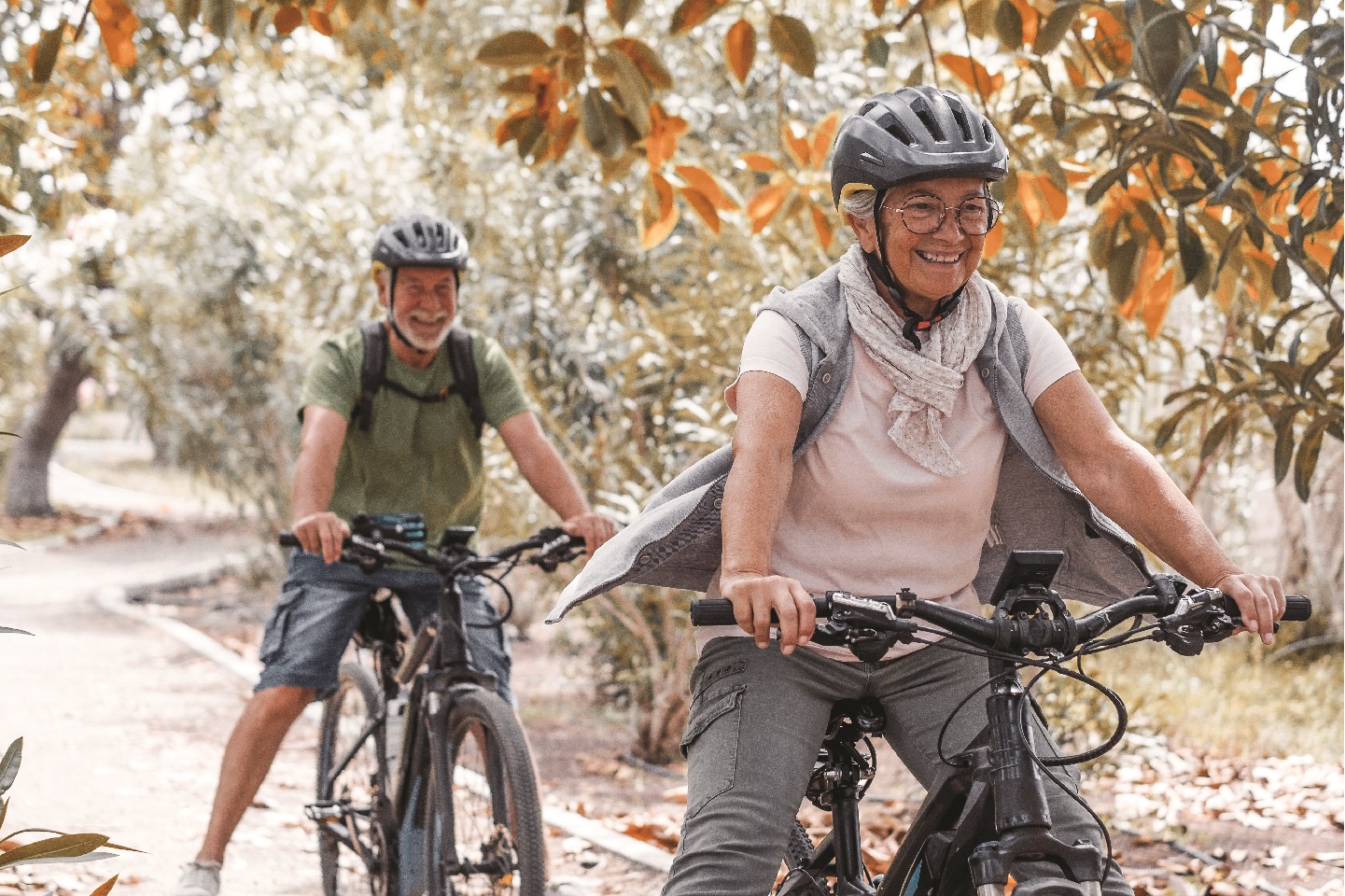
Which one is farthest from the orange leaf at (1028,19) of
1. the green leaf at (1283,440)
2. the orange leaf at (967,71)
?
the green leaf at (1283,440)

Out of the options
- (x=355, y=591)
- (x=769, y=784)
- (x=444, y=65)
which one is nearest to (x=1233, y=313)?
(x=355, y=591)

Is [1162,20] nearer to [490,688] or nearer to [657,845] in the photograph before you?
[490,688]

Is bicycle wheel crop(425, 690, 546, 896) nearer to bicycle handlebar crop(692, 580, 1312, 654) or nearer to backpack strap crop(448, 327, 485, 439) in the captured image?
backpack strap crop(448, 327, 485, 439)

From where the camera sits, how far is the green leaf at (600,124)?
414 cm

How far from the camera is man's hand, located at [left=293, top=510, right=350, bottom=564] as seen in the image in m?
4.03

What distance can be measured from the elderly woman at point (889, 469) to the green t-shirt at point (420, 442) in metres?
1.93

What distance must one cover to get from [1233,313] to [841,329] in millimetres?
3383

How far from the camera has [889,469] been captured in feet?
9.14

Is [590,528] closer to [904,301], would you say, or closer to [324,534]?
[324,534]

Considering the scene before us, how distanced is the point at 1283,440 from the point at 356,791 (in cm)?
305

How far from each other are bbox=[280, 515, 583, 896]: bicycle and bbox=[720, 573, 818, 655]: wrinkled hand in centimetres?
170

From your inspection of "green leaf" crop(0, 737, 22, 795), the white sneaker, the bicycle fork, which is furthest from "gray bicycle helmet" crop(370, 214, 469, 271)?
the bicycle fork

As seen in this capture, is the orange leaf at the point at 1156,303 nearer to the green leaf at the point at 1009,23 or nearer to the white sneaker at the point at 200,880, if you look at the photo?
the green leaf at the point at 1009,23

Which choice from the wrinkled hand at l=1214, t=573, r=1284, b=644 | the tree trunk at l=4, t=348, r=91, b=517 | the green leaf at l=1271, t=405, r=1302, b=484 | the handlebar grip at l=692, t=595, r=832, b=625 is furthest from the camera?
the tree trunk at l=4, t=348, r=91, b=517
